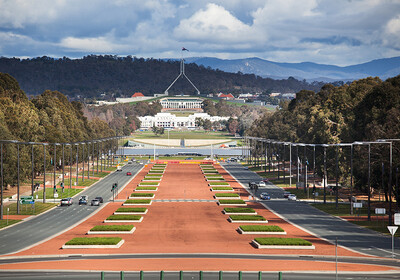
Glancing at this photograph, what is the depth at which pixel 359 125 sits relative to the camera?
11225 cm

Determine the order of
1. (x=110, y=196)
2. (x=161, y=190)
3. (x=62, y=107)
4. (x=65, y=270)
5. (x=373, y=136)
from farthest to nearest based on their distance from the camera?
(x=62, y=107) < (x=161, y=190) < (x=110, y=196) < (x=373, y=136) < (x=65, y=270)

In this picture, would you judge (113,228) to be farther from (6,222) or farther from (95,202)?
(95,202)

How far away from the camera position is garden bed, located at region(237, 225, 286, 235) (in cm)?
7126

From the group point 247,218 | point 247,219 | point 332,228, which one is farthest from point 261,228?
point 247,218

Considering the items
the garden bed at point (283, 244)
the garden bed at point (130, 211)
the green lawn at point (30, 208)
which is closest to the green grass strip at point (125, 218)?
the garden bed at point (130, 211)

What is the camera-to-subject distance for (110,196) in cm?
11406

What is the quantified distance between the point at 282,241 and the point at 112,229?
1978 centimetres

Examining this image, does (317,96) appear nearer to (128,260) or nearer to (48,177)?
(48,177)

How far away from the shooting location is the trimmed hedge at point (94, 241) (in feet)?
→ 205

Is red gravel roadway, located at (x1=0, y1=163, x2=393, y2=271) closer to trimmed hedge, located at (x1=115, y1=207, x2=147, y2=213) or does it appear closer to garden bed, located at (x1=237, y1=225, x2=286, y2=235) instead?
garden bed, located at (x1=237, y1=225, x2=286, y2=235)

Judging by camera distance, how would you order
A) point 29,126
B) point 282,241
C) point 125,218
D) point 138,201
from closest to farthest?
point 282,241 < point 125,218 < point 138,201 < point 29,126

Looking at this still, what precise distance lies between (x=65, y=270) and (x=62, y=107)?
136054mm

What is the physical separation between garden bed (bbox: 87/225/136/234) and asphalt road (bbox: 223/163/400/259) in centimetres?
2081

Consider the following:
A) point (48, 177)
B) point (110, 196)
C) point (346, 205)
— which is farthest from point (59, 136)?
point (346, 205)
